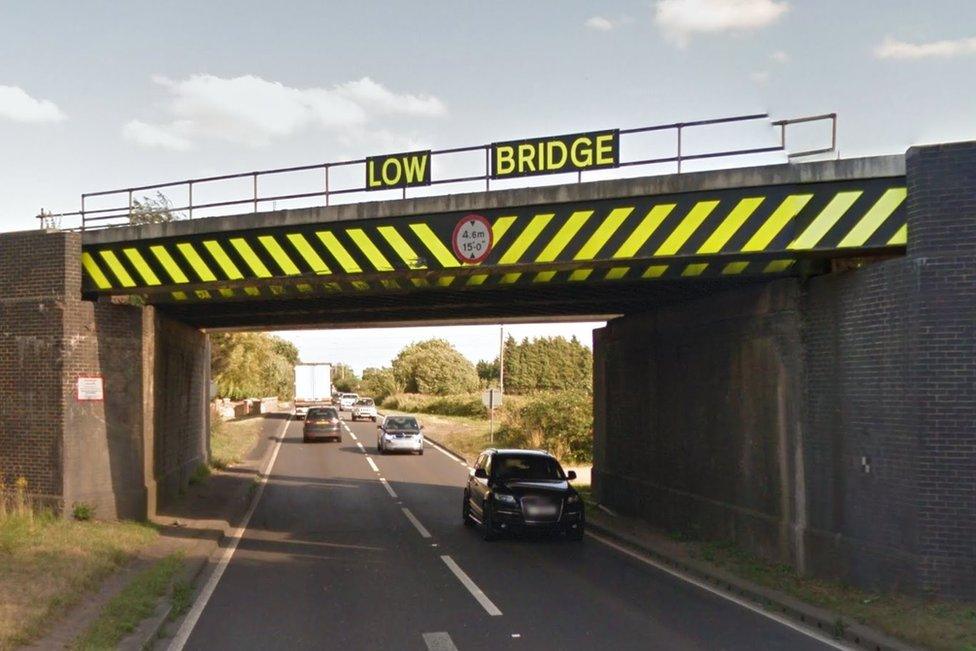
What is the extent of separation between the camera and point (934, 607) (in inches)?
388

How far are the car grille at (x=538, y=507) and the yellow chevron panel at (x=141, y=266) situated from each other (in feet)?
→ 25.8

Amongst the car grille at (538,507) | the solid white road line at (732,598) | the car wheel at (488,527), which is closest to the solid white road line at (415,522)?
the car wheel at (488,527)

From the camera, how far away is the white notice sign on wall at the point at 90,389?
16562 mm

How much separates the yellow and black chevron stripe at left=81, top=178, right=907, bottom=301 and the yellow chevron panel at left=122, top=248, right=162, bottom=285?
2cm

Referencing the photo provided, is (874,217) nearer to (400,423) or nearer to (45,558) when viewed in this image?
(45,558)

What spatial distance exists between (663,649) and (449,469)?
25421 mm

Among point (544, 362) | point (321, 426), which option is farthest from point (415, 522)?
point (544, 362)

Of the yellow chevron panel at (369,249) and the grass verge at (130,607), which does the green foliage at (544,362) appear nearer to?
the yellow chevron panel at (369,249)

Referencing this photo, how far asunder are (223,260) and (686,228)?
26.4 feet

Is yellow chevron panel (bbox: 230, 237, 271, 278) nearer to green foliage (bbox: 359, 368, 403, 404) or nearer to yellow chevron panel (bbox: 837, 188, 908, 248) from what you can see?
yellow chevron panel (bbox: 837, 188, 908, 248)

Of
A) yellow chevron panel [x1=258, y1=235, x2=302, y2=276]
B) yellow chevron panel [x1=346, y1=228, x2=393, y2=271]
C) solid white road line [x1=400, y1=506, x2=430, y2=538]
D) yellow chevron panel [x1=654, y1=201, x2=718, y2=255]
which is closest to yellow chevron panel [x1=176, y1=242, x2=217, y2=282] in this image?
yellow chevron panel [x1=258, y1=235, x2=302, y2=276]

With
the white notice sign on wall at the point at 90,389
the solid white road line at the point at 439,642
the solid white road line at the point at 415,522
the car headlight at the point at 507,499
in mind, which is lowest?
the solid white road line at the point at 415,522

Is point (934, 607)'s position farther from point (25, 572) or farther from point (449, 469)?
point (449, 469)

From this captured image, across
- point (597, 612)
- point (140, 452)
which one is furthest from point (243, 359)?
point (597, 612)
